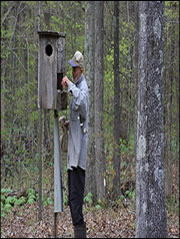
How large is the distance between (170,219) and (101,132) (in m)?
2.94

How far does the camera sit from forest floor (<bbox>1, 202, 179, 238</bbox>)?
8750 millimetres

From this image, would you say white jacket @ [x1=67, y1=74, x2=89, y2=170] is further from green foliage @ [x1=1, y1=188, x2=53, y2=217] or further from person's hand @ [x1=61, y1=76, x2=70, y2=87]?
green foliage @ [x1=1, y1=188, x2=53, y2=217]

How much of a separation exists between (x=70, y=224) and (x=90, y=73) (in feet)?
12.8

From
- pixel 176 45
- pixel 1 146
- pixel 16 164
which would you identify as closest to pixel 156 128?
pixel 16 164

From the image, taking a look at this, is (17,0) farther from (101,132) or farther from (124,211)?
(124,211)

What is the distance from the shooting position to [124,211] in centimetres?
1012

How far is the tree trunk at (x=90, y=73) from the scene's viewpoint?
10432 millimetres

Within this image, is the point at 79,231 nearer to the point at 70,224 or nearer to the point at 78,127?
the point at 78,127

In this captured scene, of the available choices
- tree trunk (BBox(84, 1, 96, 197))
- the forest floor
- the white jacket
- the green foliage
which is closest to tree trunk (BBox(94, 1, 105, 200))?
tree trunk (BBox(84, 1, 96, 197))

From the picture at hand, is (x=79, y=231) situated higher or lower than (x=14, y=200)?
higher

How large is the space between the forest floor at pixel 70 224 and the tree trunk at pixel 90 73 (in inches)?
37.2

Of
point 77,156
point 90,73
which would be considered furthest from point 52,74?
point 90,73

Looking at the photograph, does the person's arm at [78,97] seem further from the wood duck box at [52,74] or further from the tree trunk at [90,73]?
the tree trunk at [90,73]

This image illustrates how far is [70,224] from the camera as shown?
912cm
